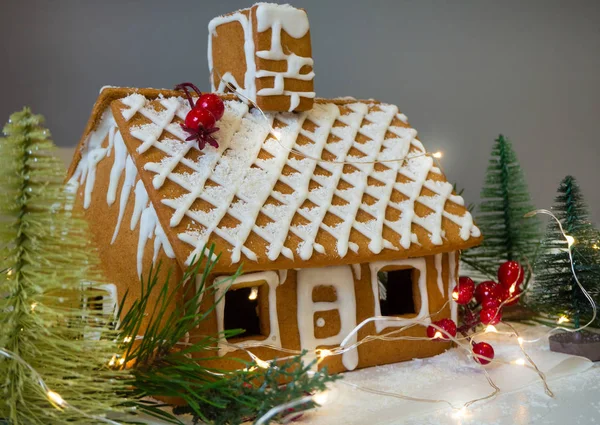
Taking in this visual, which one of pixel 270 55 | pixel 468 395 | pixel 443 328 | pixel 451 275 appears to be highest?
pixel 270 55

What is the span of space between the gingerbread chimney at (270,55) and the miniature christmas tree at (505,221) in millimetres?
714

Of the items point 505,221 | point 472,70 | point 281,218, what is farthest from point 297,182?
point 472,70

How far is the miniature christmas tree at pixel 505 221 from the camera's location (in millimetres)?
1916

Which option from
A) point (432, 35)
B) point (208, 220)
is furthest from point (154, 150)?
point (432, 35)

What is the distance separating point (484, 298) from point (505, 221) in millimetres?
478

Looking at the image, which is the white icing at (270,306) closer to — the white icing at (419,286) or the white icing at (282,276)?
the white icing at (282,276)

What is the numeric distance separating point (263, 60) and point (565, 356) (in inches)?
38.6

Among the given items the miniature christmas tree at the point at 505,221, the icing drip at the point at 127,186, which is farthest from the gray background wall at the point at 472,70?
the icing drip at the point at 127,186

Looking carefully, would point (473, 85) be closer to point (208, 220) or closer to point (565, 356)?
point (565, 356)

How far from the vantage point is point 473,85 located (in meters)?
2.64

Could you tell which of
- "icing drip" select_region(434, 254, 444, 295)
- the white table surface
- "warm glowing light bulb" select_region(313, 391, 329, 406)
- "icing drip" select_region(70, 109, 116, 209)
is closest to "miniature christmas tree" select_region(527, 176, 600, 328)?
the white table surface

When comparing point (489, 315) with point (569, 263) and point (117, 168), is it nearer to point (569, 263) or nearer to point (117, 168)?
point (569, 263)

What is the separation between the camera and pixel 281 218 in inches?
51.2

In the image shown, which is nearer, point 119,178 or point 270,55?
point 119,178
